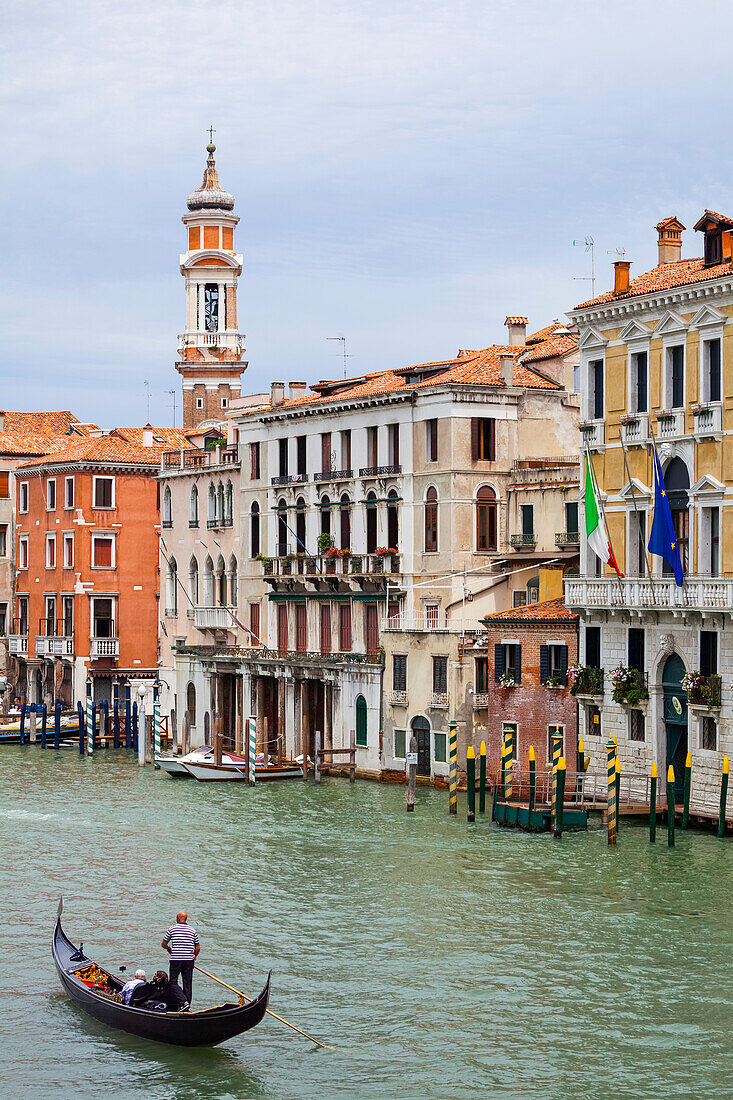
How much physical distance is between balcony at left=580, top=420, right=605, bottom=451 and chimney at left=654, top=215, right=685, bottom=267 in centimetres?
450

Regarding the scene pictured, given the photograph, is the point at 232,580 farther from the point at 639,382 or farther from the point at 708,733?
the point at 708,733

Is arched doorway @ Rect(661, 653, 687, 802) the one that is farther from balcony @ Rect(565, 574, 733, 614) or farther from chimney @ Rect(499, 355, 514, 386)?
chimney @ Rect(499, 355, 514, 386)

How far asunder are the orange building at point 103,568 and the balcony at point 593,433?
32211 millimetres

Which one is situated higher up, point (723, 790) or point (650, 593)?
point (650, 593)

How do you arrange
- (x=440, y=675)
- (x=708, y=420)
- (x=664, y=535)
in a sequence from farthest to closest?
(x=440, y=675), (x=708, y=420), (x=664, y=535)

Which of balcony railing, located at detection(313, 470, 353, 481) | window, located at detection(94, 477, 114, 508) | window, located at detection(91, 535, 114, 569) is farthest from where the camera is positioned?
window, located at detection(91, 535, 114, 569)

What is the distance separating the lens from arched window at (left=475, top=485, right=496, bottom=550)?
5172cm

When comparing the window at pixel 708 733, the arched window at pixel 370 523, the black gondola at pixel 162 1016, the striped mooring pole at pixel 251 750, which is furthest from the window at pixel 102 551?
the black gondola at pixel 162 1016

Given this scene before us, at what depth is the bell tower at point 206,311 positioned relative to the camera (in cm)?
7931

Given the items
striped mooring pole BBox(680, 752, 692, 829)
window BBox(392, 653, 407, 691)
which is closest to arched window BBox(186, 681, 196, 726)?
window BBox(392, 653, 407, 691)

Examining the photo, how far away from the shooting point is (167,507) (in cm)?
6725

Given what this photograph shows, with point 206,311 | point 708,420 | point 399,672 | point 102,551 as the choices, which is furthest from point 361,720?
point 206,311

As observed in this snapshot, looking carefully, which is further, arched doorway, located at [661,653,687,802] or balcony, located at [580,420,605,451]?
balcony, located at [580,420,605,451]

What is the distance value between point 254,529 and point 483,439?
11.5m
